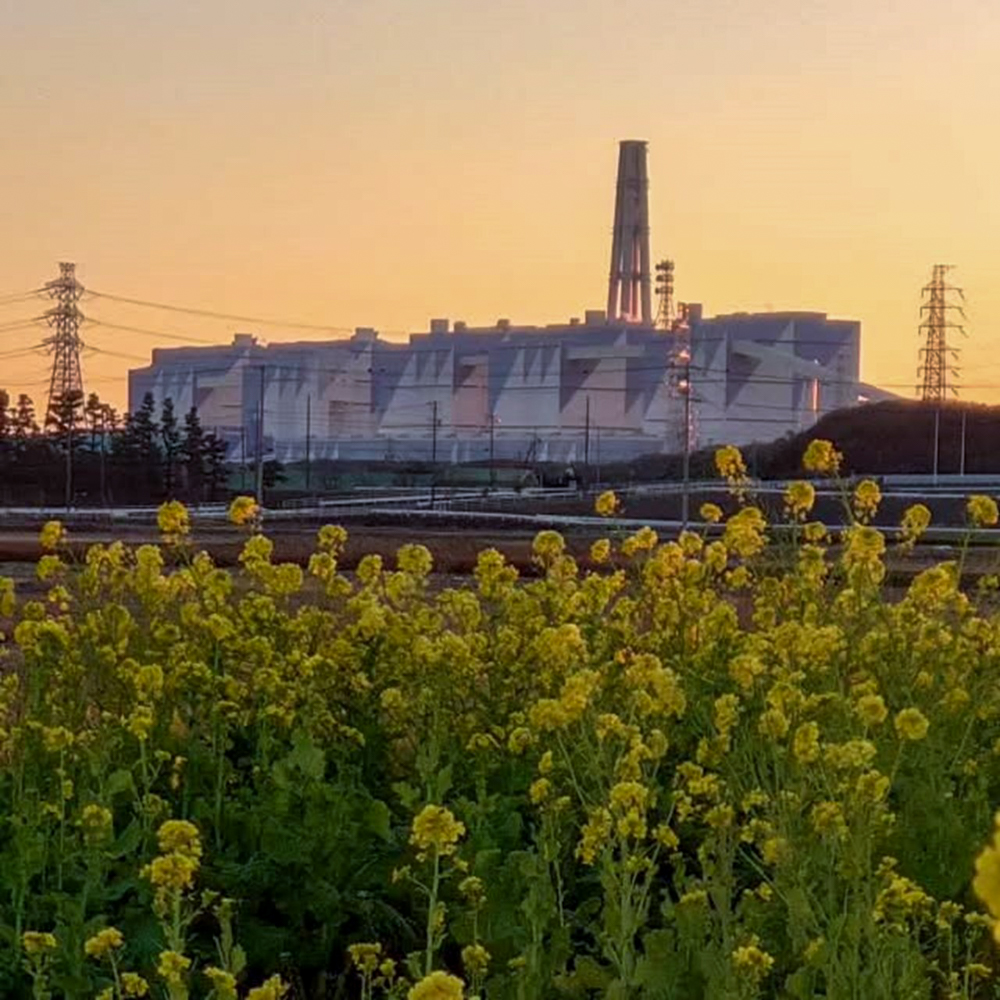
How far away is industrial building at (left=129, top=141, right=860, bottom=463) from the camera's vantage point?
68688mm

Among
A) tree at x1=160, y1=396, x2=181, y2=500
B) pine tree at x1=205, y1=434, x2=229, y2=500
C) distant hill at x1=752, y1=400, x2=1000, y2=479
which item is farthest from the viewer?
distant hill at x1=752, y1=400, x2=1000, y2=479

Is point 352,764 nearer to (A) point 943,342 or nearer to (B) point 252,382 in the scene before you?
(A) point 943,342

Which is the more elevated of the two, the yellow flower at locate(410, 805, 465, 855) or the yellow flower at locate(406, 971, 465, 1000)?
the yellow flower at locate(410, 805, 465, 855)

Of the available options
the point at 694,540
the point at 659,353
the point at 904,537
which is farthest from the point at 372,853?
the point at 659,353

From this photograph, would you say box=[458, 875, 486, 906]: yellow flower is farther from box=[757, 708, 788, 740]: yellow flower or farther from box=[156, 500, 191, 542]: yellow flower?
box=[156, 500, 191, 542]: yellow flower

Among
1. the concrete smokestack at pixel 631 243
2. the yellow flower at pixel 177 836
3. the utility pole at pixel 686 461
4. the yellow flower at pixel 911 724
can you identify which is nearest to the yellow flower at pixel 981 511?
the yellow flower at pixel 911 724

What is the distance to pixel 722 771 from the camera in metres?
3.30

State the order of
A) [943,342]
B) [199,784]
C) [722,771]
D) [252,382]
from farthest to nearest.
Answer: [252,382] < [943,342] < [199,784] < [722,771]

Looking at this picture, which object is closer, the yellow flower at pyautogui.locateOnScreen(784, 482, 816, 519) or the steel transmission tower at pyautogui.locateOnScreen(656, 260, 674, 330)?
the yellow flower at pyautogui.locateOnScreen(784, 482, 816, 519)

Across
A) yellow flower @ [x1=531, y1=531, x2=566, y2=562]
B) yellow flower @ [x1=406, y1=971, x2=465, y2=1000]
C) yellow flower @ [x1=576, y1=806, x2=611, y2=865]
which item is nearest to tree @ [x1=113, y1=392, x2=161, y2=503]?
yellow flower @ [x1=531, y1=531, x2=566, y2=562]

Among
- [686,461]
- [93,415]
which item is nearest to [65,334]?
[93,415]

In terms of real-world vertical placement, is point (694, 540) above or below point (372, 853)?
above

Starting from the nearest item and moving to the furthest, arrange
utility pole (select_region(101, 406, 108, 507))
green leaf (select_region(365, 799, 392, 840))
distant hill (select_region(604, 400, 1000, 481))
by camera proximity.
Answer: green leaf (select_region(365, 799, 392, 840)) → utility pole (select_region(101, 406, 108, 507)) → distant hill (select_region(604, 400, 1000, 481))

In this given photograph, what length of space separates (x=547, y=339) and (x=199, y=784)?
70407mm
